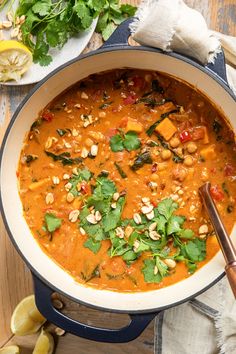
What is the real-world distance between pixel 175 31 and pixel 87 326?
1.22m

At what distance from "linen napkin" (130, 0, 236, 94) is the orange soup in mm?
271

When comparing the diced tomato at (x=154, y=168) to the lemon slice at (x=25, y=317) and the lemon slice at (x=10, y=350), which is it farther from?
the lemon slice at (x=10, y=350)

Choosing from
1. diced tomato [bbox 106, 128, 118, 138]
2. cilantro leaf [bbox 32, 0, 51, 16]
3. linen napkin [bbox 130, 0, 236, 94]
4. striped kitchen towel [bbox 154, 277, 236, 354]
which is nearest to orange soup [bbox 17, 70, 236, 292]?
diced tomato [bbox 106, 128, 118, 138]

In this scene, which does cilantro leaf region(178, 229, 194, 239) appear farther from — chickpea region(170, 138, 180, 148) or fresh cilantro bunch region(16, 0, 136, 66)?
fresh cilantro bunch region(16, 0, 136, 66)

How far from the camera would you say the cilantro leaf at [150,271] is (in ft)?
9.27

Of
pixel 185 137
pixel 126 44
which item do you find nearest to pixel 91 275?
pixel 185 137

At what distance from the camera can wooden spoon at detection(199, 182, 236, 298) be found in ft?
8.13

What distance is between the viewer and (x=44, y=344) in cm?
299

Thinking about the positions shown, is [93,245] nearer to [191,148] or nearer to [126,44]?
[191,148]

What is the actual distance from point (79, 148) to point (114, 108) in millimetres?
227

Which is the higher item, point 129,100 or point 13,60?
point 129,100

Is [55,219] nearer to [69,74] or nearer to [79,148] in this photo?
[79,148]

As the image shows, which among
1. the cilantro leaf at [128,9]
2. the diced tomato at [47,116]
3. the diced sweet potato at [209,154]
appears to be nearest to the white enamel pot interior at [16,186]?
the diced tomato at [47,116]

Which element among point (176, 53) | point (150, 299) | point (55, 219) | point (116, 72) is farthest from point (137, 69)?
A: point (150, 299)
